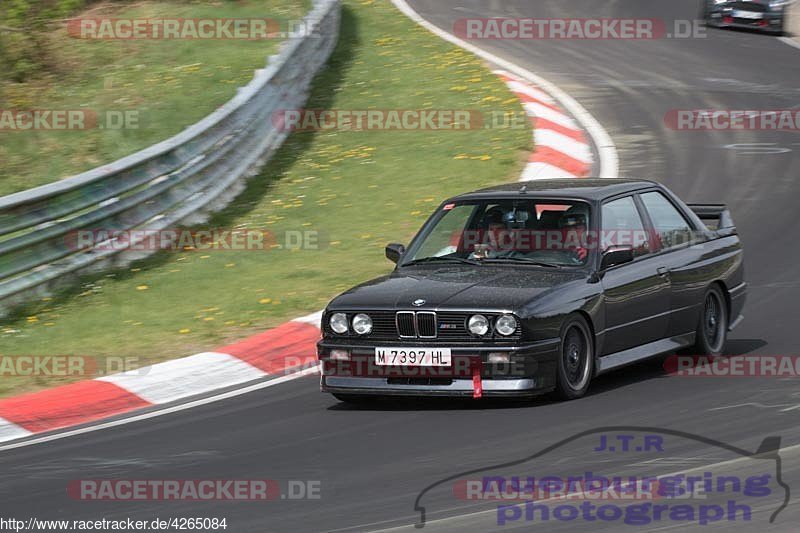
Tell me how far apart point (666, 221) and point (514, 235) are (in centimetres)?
130

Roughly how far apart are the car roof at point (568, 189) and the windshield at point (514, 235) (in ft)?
0.25

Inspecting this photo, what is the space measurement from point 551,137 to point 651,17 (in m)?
12.1

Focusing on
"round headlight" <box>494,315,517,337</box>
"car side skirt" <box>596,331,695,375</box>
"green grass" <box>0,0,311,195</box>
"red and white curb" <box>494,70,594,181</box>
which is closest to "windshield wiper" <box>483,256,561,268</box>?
"car side skirt" <box>596,331,695,375</box>

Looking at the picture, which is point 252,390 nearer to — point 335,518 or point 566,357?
point 566,357

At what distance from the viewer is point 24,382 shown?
973 cm

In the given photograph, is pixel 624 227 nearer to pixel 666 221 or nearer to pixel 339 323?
pixel 666 221

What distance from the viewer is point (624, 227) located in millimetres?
9180

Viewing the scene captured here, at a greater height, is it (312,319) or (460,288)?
(460,288)

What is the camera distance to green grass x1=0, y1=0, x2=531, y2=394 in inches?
433

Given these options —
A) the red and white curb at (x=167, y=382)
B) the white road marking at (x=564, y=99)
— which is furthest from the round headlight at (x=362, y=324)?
the white road marking at (x=564, y=99)

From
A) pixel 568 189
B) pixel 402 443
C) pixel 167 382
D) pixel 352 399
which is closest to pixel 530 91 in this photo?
pixel 568 189

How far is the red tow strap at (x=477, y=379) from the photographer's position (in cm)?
807

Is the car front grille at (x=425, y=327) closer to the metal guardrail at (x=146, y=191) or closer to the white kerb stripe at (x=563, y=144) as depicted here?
the metal guardrail at (x=146, y=191)

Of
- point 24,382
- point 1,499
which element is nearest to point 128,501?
point 1,499
